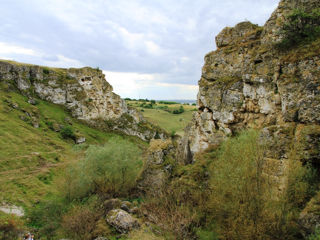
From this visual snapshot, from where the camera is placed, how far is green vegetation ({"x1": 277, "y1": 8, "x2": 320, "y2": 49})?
773 inches

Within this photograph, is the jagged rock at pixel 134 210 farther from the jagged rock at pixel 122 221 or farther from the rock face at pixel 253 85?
the rock face at pixel 253 85

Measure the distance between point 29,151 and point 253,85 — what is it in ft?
140

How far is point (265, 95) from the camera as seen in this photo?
2512 centimetres

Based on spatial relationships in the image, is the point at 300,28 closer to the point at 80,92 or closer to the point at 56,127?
the point at 56,127

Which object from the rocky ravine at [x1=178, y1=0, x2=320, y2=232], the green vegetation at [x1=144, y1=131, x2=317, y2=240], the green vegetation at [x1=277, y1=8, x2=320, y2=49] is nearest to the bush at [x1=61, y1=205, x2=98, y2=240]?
the green vegetation at [x1=144, y1=131, x2=317, y2=240]

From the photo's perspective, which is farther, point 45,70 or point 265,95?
point 45,70

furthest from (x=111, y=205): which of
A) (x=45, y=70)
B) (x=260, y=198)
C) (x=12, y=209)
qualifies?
(x=45, y=70)

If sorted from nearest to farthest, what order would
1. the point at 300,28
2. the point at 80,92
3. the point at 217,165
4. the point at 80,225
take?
the point at 217,165 → the point at 80,225 → the point at 300,28 → the point at 80,92

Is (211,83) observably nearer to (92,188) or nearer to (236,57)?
(236,57)

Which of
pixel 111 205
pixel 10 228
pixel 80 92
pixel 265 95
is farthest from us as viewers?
pixel 80 92

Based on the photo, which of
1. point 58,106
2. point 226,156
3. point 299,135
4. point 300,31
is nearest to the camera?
point 299,135

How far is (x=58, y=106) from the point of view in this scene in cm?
7262

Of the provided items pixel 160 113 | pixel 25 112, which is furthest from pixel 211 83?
pixel 160 113

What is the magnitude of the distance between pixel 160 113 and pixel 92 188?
108 meters
